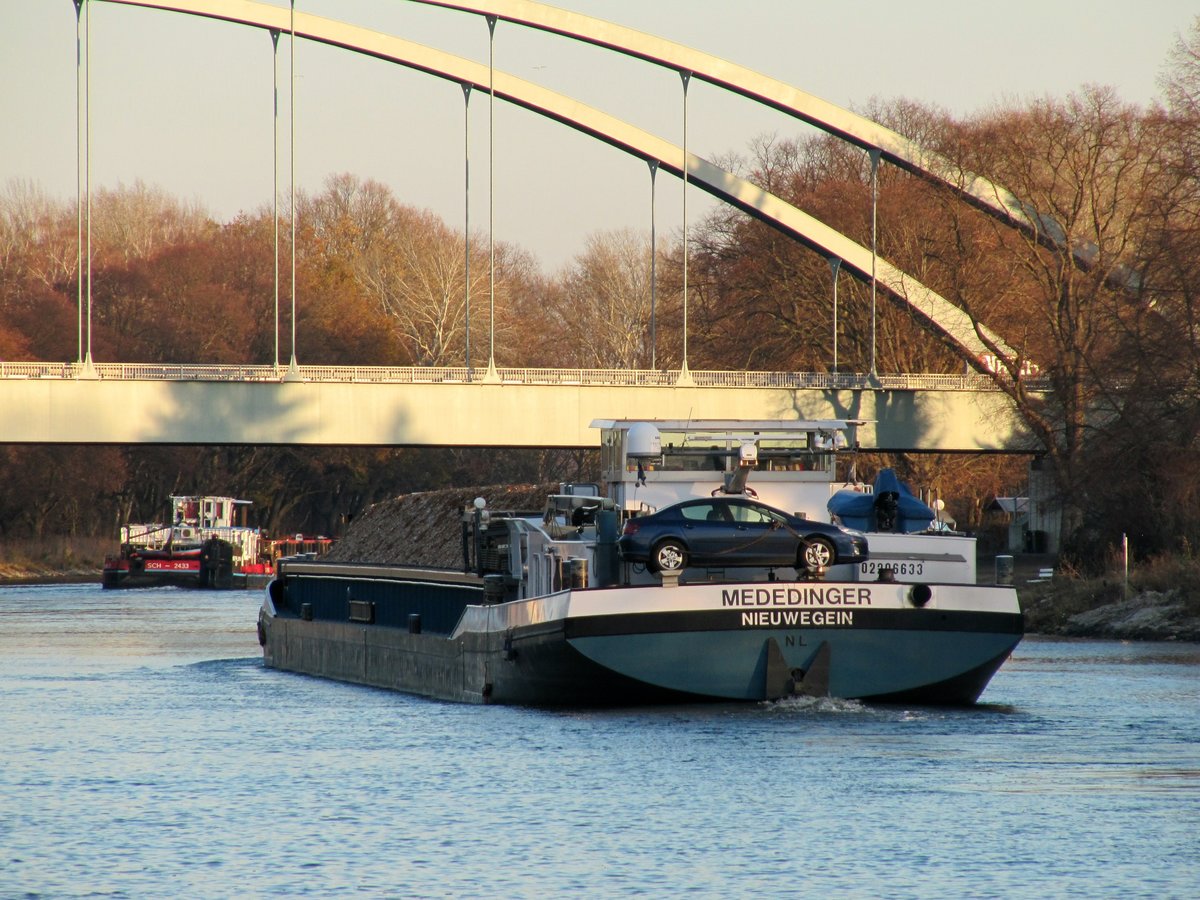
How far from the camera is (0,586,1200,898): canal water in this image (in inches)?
677

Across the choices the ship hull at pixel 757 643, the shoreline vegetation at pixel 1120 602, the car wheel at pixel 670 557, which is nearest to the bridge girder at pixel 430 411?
the shoreline vegetation at pixel 1120 602

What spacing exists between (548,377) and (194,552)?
1930cm

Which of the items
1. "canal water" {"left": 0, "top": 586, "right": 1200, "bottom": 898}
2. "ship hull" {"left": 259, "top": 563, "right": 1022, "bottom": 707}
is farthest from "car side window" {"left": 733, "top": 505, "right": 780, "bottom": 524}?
"canal water" {"left": 0, "top": 586, "right": 1200, "bottom": 898}

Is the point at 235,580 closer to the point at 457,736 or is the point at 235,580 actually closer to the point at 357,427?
the point at 357,427

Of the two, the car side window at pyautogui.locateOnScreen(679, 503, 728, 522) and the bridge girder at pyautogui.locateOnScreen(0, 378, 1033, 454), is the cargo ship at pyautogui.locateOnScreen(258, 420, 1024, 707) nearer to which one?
the car side window at pyautogui.locateOnScreen(679, 503, 728, 522)

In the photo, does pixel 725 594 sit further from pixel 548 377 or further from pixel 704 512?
pixel 548 377

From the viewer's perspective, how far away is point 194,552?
8488 cm

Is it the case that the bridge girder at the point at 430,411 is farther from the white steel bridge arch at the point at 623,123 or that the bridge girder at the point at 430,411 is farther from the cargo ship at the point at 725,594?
the cargo ship at the point at 725,594

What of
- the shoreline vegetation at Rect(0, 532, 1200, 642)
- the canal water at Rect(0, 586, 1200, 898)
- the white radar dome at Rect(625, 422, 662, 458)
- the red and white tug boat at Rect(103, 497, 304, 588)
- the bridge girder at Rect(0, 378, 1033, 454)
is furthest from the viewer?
the red and white tug boat at Rect(103, 497, 304, 588)

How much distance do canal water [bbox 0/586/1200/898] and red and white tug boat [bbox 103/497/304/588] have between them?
165 feet

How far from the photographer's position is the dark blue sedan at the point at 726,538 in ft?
83.6

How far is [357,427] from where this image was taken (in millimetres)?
72438

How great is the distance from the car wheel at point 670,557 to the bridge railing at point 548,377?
1840 inches

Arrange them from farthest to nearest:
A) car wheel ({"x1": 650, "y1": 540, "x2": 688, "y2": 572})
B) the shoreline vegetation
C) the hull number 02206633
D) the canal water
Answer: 1. the shoreline vegetation
2. the hull number 02206633
3. car wheel ({"x1": 650, "y1": 540, "x2": 688, "y2": 572})
4. the canal water
